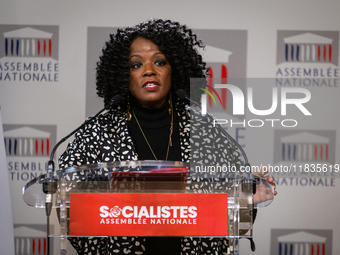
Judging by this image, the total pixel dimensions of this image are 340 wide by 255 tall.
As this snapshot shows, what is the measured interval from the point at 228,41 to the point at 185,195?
68.0 inches

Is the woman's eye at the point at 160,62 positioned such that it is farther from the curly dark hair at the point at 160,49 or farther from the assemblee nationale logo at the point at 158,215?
the assemblee nationale logo at the point at 158,215

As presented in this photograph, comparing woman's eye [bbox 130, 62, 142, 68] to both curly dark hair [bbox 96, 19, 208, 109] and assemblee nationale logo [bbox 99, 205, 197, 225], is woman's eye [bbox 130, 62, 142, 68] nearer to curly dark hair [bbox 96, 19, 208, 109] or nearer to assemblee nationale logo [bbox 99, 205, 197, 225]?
curly dark hair [bbox 96, 19, 208, 109]

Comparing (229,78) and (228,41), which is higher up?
(228,41)

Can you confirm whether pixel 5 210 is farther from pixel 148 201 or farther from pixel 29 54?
pixel 148 201

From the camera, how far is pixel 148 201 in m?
1.05

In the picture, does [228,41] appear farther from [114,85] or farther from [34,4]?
[34,4]

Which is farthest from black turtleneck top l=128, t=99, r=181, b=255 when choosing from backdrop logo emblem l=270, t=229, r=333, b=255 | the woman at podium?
backdrop logo emblem l=270, t=229, r=333, b=255

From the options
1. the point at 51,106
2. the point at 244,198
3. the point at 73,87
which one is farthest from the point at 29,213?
the point at 244,198

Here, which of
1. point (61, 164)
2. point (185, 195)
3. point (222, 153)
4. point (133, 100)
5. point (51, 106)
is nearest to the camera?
point (185, 195)

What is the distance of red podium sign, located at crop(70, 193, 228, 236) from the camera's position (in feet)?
3.39

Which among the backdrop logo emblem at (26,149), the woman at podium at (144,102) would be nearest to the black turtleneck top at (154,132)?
the woman at podium at (144,102)

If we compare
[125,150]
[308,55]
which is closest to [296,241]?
[308,55]

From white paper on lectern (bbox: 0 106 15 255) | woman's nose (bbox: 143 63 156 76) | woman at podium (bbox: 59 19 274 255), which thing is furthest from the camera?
white paper on lectern (bbox: 0 106 15 255)

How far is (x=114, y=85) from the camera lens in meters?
1.86
